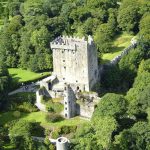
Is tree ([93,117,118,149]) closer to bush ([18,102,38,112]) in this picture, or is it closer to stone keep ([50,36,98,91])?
bush ([18,102,38,112])

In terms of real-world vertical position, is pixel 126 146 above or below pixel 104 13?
below

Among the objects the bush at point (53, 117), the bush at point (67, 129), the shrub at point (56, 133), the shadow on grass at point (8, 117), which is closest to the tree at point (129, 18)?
the bush at point (53, 117)

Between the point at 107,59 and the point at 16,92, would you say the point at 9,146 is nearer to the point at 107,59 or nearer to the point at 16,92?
the point at 16,92

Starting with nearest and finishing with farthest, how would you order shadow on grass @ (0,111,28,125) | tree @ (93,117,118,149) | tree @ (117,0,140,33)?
tree @ (93,117,118,149) < shadow on grass @ (0,111,28,125) < tree @ (117,0,140,33)

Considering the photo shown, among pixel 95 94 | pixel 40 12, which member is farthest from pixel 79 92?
pixel 40 12

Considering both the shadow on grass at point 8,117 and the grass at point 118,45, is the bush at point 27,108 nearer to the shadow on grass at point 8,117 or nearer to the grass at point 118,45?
the shadow on grass at point 8,117

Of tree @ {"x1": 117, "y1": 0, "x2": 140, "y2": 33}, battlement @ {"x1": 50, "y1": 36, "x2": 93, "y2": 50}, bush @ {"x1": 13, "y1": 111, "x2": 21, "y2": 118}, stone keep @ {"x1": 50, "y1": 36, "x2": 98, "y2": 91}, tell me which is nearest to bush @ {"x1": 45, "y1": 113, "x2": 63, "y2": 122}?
bush @ {"x1": 13, "y1": 111, "x2": 21, "y2": 118}

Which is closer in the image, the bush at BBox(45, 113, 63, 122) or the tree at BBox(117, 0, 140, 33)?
the bush at BBox(45, 113, 63, 122)
